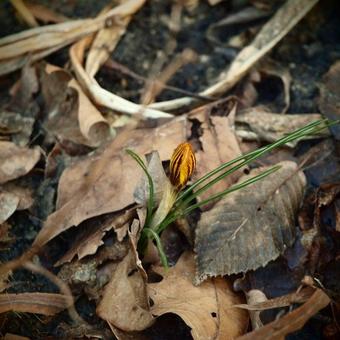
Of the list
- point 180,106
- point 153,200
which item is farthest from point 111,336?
point 180,106

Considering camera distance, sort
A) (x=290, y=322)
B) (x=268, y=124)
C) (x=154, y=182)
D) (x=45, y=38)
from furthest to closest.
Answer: (x=45, y=38)
(x=268, y=124)
(x=154, y=182)
(x=290, y=322)

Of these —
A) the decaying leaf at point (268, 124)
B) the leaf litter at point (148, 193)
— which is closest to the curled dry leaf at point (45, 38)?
the leaf litter at point (148, 193)

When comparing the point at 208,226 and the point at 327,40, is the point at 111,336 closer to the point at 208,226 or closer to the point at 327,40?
the point at 208,226

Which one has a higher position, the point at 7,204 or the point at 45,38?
the point at 45,38

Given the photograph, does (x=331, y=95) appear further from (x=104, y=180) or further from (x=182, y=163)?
(x=104, y=180)

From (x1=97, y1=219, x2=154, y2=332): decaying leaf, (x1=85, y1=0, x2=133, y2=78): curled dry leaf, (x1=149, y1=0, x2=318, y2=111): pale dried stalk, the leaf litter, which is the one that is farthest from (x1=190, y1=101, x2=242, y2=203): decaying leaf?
(x1=85, y1=0, x2=133, y2=78): curled dry leaf

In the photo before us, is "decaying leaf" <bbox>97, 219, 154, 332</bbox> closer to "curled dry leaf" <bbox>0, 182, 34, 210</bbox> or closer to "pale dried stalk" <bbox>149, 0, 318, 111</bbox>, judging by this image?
"curled dry leaf" <bbox>0, 182, 34, 210</bbox>

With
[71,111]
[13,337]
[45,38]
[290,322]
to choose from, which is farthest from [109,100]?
[290,322]
